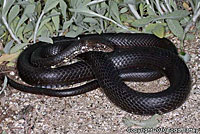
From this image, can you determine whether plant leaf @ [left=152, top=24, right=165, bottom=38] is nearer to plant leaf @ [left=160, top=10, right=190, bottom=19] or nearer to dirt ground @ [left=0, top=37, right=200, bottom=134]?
plant leaf @ [left=160, top=10, right=190, bottom=19]

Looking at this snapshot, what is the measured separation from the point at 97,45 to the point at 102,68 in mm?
483

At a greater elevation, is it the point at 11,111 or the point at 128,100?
the point at 128,100

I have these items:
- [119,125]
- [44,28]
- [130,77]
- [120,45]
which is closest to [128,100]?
[119,125]

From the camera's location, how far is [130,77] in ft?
18.3

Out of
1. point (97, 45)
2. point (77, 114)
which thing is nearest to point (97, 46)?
point (97, 45)

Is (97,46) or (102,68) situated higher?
(97,46)

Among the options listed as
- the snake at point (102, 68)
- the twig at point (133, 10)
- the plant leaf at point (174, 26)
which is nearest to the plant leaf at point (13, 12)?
the snake at point (102, 68)

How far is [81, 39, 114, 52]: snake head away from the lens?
5.70m

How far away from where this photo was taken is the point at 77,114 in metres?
5.20

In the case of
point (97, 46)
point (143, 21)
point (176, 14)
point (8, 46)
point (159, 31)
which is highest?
point (176, 14)

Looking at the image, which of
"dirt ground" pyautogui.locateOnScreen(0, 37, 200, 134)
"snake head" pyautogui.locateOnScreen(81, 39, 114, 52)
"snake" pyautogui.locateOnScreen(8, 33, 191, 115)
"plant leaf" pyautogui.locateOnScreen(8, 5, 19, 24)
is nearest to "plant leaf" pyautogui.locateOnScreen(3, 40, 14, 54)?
"snake" pyautogui.locateOnScreen(8, 33, 191, 115)

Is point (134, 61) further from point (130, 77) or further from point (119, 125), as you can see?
point (119, 125)

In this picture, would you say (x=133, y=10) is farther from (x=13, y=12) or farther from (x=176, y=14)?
(x=13, y=12)

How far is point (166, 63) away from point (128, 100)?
0.93 metres
